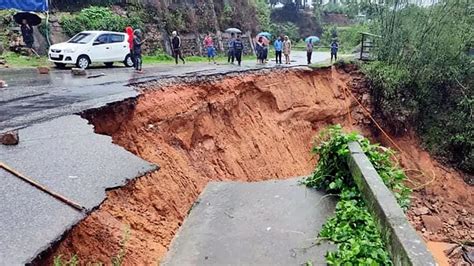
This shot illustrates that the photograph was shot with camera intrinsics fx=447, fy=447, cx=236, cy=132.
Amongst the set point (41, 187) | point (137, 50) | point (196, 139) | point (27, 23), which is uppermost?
point (27, 23)

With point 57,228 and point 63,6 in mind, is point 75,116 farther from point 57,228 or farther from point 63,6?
point 63,6

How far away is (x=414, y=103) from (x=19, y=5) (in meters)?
19.5

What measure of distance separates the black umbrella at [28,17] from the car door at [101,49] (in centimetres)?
375

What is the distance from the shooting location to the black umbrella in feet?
68.0

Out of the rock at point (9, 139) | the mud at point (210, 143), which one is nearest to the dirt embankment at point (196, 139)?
the mud at point (210, 143)

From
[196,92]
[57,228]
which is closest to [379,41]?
[196,92]

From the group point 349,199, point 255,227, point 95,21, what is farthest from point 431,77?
point 95,21

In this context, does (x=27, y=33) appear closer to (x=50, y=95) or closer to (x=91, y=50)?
(x=91, y=50)

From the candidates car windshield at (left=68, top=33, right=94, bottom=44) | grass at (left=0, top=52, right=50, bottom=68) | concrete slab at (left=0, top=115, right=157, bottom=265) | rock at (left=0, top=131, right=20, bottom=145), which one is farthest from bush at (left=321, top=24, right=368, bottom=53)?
rock at (left=0, top=131, right=20, bottom=145)

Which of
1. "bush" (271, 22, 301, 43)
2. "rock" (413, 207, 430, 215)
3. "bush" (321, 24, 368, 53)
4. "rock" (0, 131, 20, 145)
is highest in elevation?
"rock" (0, 131, 20, 145)

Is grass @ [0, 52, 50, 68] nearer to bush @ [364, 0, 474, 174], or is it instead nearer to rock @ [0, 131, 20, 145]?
rock @ [0, 131, 20, 145]

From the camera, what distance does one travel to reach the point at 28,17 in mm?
20828

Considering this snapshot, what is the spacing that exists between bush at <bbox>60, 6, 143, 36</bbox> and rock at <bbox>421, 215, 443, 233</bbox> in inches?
740

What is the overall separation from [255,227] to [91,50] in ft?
50.6
